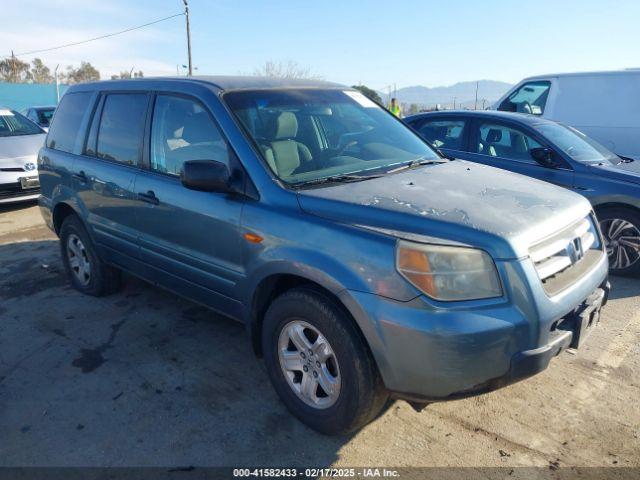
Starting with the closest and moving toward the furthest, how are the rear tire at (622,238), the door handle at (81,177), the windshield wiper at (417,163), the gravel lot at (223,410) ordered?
1. the gravel lot at (223,410)
2. the windshield wiper at (417,163)
3. the door handle at (81,177)
4. the rear tire at (622,238)


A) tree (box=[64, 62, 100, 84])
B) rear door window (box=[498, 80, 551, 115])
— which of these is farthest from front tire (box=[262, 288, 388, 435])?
tree (box=[64, 62, 100, 84])

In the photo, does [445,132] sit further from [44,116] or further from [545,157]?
[44,116]

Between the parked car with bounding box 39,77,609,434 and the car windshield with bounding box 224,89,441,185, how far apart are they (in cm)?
1

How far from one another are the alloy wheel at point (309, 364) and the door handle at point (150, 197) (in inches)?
53.3

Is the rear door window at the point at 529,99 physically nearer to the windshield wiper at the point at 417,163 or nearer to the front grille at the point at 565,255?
the windshield wiper at the point at 417,163

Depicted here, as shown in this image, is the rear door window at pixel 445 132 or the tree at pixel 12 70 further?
the tree at pixel 12 70

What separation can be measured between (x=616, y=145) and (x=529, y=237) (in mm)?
6976

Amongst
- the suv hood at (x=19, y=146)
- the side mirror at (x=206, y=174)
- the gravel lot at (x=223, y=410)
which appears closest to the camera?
the gravel lot at (x=223, y=410)

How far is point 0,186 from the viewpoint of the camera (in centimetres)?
780

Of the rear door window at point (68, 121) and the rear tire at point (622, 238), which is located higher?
the rear door window at point (68, 121)

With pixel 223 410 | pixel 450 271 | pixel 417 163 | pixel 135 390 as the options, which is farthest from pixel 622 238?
pixel 135 390

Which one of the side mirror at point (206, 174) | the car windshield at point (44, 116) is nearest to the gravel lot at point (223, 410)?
the side mirror at point (206, 174)

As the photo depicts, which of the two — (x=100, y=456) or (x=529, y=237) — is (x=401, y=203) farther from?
(x=100, y=456)

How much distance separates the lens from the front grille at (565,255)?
7.89 ft
